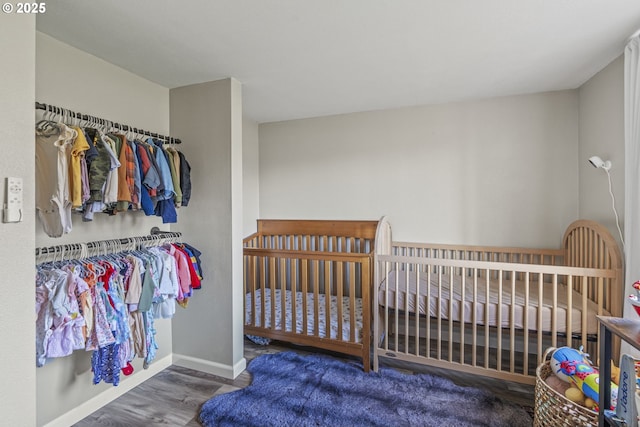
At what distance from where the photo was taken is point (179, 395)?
6.44ft

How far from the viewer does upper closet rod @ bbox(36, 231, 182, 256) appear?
5.07 feet

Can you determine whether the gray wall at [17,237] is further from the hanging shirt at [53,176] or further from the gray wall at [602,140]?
the gray wall at [602,140]

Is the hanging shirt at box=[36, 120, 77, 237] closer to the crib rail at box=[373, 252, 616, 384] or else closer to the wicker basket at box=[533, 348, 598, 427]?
the crib rail at box=[373, 252, 616, 384]

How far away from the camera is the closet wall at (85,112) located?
1.61 meters

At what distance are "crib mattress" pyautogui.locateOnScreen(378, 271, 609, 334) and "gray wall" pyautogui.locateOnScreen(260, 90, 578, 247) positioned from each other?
0.61 metres

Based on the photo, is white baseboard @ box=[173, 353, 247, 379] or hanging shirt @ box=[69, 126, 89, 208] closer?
hanging shirt @ box=[69, 126, 89, 208]

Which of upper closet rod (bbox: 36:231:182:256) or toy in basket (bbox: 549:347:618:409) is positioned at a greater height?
upper closet rod (bbox: 36:231:182:256)

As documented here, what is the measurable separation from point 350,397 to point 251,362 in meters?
0.85

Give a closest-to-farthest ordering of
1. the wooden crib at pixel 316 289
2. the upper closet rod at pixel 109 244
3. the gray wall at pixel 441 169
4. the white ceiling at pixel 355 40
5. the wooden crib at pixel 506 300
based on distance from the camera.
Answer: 1. the white ceiling at pixel 355 40
2. the upper closet rod at pixel 109 244
3. the wooden crib at pixel 506 300
4. the wooden crib at pixel 316 289
5. the gray wall at pixel 441 169

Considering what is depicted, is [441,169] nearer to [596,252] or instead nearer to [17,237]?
[596,252]

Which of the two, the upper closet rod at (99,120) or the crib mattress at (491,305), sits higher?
the upper closet rod at (99,120)

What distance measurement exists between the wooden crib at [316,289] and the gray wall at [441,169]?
0.72 feet

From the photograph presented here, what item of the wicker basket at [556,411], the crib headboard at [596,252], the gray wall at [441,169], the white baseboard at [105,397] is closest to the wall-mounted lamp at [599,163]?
the crib headboard at [596,252]

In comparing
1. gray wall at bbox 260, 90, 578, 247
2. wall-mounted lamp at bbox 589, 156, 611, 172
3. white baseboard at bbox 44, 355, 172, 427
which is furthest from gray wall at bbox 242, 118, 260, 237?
wall-mounted lamp at bbox 589, 156, 611, 172
